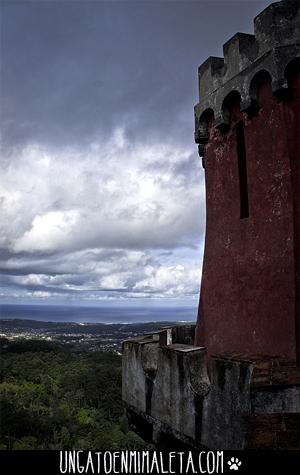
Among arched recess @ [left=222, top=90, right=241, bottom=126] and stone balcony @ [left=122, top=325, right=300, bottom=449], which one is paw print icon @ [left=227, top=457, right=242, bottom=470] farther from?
arched recess @ [left=222, top=90, right=241, bottom=126]

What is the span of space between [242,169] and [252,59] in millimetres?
1606

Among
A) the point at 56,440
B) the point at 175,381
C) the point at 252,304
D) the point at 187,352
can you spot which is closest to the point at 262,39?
the point at 252,304

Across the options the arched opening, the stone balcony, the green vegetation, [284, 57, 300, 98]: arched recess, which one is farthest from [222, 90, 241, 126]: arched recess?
the green vegetation

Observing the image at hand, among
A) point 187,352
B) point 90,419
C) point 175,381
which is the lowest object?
point 90,419

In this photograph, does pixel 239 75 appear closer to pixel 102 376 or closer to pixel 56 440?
pixel 56 440

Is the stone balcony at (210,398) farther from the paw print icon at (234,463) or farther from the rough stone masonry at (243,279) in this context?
the paw print icon at (234,463)

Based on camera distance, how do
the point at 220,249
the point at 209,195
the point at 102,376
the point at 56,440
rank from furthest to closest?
the point at 102,376 < the point at 56,440 < the point at 209,195 < the point at 220,249

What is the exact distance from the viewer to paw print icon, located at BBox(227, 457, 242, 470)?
4.10 meters

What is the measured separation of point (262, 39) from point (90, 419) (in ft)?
96.6

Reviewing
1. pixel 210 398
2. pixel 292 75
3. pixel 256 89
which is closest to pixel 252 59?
pixel 256 89

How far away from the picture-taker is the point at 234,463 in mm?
4141

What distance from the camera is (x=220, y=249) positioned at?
6668mm

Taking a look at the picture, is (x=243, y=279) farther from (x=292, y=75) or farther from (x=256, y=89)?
(x=292, y=75)

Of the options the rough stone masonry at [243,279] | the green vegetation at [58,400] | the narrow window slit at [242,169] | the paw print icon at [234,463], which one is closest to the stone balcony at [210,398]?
the rough stone masonry at [243,279]
